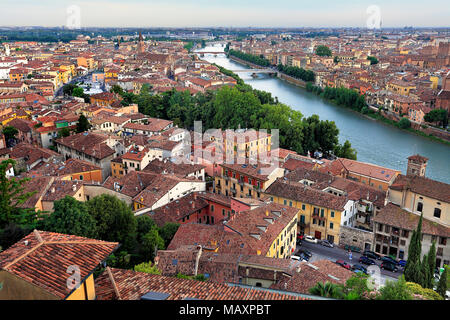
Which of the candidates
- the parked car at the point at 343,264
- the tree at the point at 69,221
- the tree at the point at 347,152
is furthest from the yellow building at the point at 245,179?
the tree at the point at 347,152

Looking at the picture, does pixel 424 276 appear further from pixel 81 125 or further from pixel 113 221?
pixel 81 125

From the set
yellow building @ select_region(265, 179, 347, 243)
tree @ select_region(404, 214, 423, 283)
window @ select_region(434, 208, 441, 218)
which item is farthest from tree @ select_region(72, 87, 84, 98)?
tree @ select_region(404, 214, 423, 283)

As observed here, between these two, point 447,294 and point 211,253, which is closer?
point 447,294

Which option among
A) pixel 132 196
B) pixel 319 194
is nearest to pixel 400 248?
pixel 319 194

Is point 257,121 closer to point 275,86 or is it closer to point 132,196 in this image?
point 132,196

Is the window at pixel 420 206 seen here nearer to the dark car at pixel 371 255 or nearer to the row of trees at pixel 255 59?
the dark car at pixel 371 255
